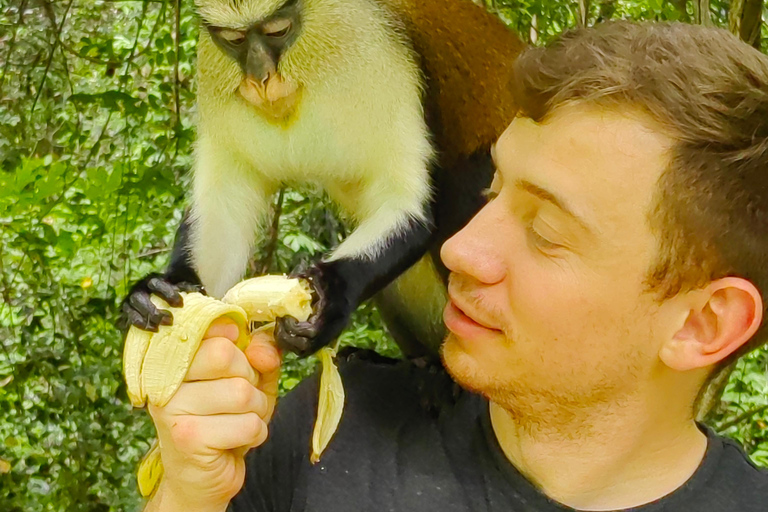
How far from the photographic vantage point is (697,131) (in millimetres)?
1191

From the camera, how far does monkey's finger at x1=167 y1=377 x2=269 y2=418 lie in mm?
1162

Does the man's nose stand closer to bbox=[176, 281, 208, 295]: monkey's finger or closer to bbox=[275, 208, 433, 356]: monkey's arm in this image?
bbox=[275, 208, 433, 356]: monkey's arm

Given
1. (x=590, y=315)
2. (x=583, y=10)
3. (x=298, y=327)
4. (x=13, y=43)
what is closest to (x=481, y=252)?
(x=590, y=315)

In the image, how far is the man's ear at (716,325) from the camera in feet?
4.09

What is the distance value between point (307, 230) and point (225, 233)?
97 cm

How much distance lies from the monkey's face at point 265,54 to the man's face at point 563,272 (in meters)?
0.72

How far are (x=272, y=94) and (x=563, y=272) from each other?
0.89 m

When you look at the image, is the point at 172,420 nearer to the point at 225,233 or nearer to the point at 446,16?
the point at 225,233

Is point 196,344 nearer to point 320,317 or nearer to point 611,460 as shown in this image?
point 320,317

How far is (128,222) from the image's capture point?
2.45m

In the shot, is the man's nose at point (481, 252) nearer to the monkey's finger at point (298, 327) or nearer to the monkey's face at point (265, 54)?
the monkey's finger at point (298, 327)

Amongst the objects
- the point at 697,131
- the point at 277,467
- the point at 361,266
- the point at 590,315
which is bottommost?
the point at 277,467

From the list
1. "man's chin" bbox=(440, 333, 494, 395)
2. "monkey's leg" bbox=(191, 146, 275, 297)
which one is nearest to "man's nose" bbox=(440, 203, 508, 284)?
"man's chin" bbox=(440, 333, 494, 395)

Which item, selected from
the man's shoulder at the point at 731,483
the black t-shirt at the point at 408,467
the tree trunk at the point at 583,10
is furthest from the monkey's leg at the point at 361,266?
the tree trunk at the point at 583,10
